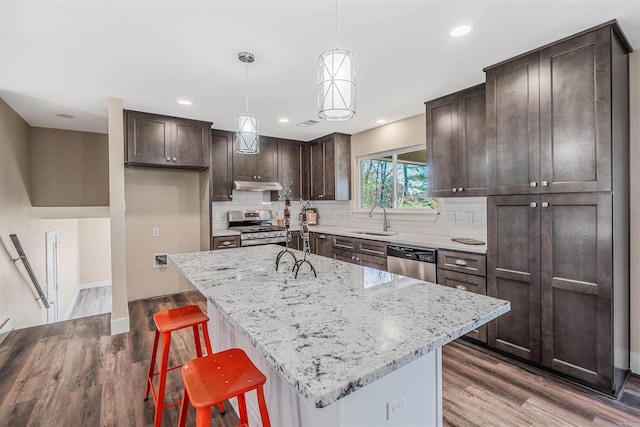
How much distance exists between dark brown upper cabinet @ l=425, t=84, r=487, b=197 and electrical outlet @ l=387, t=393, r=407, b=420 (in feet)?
7.85

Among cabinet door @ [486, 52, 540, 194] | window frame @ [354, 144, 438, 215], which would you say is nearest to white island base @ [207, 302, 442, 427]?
cabinet door @ [486, 52, 540, 194]

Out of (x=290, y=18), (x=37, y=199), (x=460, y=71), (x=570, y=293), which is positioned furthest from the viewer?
(x=37, y=199)

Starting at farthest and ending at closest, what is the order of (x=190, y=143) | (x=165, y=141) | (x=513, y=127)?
(x=190, y=143) → (x=165, y=141) → (x=513, y=127)

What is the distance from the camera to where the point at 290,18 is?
188 centimetres

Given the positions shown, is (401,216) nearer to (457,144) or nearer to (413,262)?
(413,262)

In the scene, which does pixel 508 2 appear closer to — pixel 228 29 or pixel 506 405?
pixel 228 29

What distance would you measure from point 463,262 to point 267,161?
3346mm

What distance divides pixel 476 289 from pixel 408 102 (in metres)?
2.09

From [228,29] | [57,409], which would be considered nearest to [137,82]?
[228,29]

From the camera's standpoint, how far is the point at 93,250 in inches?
275

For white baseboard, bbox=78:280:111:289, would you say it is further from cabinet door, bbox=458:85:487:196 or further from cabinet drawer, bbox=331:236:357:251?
cabinet door, bbox=458:85:487:196

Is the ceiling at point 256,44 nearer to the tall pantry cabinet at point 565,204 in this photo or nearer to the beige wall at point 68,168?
the tall pantry cabinet at point 565,204

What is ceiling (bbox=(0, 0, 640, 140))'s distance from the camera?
71.2 inches

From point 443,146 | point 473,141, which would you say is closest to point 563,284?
point 473,141
